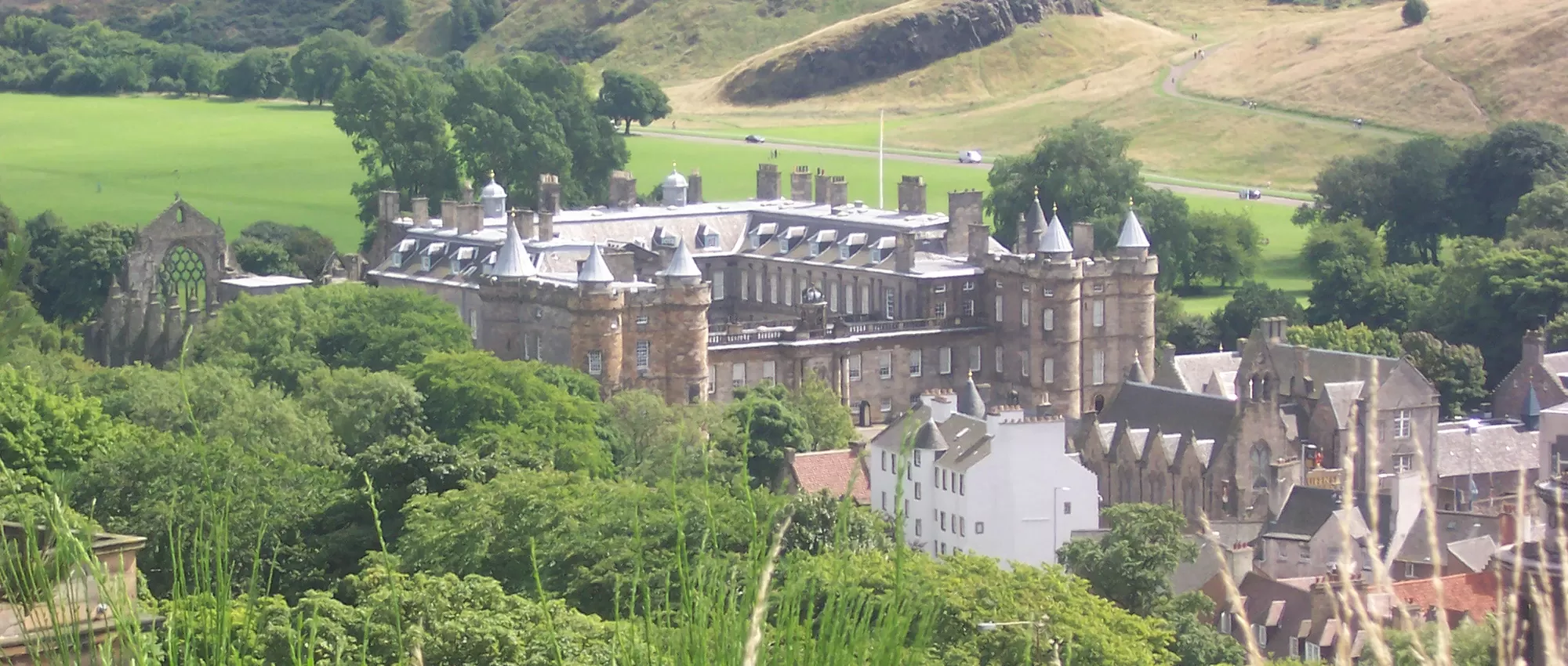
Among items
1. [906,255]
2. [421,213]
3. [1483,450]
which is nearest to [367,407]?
[906,255]

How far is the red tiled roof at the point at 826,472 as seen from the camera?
71.4 m

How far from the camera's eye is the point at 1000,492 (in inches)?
2601

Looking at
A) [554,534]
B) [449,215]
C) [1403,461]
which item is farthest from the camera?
[449,215]

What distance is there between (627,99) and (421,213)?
5845 centimetres

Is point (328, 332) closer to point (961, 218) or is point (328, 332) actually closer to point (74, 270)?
point (961, 218)

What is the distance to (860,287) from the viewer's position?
9662 centimetres

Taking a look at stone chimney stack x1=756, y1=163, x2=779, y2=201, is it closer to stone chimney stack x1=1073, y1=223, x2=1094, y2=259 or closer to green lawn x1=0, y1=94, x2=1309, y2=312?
stone chimney stack x1=1073, y1=223, x2=1094, y2=259

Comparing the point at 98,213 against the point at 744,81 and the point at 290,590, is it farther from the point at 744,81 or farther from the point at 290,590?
the point at 290,590

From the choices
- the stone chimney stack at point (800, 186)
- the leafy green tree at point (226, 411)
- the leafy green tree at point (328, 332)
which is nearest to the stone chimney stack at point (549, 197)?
the stone chimney stack at point (800, 186)

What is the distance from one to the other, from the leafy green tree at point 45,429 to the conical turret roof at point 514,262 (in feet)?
97.5

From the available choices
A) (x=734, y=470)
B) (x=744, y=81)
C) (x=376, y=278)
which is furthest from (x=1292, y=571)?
(x=744, y=81)

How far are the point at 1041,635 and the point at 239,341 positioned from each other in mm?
47450

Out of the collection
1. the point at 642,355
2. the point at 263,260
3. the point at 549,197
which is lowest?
the point at 642,355

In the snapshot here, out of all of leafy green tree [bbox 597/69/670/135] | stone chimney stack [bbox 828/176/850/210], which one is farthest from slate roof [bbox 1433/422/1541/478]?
leafy green tree [bbox 597/69/670/135]
